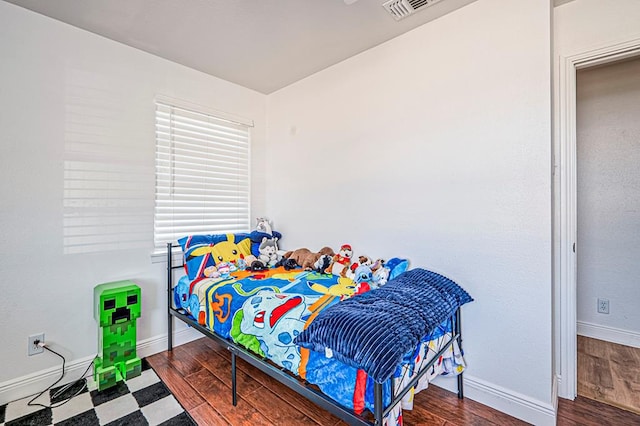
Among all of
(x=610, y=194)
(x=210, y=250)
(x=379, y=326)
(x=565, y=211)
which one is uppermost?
(x=610, y=194)

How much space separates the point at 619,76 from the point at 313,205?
306cm

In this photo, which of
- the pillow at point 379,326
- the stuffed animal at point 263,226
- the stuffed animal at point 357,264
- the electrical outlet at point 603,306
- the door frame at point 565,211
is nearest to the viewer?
the pillow at point 379,326

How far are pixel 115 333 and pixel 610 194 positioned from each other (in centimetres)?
439

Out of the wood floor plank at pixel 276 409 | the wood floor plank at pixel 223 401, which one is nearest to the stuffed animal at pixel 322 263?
the wood floor plank at pixel 276 409

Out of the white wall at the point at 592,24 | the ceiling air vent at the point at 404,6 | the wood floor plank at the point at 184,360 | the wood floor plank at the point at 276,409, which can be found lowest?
the wood floor plank at the point at 184,360

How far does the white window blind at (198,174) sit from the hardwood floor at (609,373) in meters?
3.18

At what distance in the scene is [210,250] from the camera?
252 cm

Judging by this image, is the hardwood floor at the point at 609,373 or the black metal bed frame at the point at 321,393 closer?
the black metal bed frame at the point at 321,393

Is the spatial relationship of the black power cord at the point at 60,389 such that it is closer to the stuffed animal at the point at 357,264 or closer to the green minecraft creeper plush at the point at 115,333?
the green minecraft creeper plush at the point at 115,333

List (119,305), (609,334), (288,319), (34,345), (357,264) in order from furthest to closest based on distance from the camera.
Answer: (609,334) < (357,264) < (119,305) < (34,345) < (288,319)

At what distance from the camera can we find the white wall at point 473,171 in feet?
5.52

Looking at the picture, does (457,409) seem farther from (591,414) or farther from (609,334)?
(609,334)

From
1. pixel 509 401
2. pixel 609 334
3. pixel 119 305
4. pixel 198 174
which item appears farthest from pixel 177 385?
pixel 609 334

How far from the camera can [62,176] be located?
2.08m
